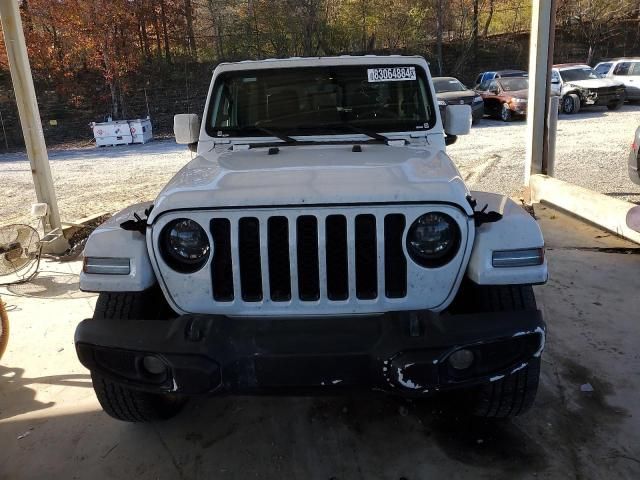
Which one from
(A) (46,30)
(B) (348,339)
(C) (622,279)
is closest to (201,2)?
(A) (46,30)

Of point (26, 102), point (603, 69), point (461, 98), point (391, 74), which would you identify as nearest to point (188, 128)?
point (391, 74)

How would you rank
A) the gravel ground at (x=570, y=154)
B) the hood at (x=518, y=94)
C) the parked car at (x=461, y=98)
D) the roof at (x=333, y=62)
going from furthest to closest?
the hood at (x=518, y=94) → the parked car at (x=461, y=98) → the gravel ground at (x=570, y=154) → the roof at (x=333, y=62)

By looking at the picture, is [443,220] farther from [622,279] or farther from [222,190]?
[622,279]

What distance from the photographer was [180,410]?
323 cm

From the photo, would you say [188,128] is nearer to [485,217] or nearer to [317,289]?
[317,289]

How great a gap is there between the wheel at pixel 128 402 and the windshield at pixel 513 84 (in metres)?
17.2

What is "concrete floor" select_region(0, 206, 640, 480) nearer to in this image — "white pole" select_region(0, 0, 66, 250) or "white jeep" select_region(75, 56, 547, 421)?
"white jeep" select_region(75, 56, 547, 421)

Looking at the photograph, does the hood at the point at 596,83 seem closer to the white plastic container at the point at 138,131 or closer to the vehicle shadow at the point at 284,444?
the white plastic container at the point at 138,131

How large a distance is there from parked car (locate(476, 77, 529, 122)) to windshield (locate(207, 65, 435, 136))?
47.1ft

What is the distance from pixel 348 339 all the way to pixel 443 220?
0.67 metres

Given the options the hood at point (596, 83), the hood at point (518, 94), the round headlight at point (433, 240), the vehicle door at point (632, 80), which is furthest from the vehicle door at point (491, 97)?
the round headlight at point (433, 240)

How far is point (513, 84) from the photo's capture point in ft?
58.7

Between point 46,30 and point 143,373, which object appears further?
point 46,30

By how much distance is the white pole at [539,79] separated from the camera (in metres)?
6.96
